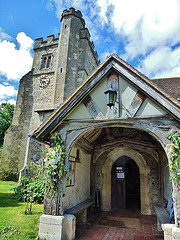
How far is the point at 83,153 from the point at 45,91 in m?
9.43

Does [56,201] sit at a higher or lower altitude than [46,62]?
lower

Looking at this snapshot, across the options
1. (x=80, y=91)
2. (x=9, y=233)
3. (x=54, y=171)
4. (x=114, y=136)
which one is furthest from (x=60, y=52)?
(x=9, y=233)

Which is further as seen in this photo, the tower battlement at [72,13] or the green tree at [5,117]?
the green tree at [5,117]

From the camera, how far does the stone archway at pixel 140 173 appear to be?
5.93 m

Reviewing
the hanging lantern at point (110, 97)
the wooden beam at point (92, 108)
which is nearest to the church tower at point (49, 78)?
the wooden beam at point (92, 108)

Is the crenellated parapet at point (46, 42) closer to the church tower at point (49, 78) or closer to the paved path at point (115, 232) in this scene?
the church tower at point (49, 78)

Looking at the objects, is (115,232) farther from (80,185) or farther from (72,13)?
(72,13)

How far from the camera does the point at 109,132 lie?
243 inches

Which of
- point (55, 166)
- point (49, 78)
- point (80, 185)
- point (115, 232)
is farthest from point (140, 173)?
point (49, 78)

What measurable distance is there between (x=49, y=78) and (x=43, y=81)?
57 centimetres

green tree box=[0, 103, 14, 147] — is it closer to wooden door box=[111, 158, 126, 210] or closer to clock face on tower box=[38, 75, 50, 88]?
clock face on tower box=[38, 75, 50, 88]

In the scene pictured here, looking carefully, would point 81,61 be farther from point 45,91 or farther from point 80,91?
point 80,91

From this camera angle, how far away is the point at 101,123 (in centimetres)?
375

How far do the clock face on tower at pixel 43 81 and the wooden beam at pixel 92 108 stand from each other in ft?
35.6
